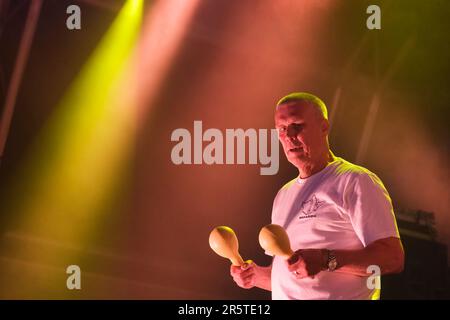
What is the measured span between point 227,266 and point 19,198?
45.2 inches

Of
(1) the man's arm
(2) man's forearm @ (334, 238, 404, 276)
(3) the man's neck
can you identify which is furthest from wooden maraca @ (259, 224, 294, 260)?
(3) the man's neck

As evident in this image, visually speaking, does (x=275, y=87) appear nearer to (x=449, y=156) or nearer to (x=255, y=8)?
(x=255, y=8)

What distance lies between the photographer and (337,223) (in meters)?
2.08

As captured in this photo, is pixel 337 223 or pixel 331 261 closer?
pixel 331 261

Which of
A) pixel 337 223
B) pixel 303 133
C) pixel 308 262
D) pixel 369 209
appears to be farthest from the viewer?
pixel 303 133

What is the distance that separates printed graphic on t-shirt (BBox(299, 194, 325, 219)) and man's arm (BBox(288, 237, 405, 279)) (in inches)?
9.1

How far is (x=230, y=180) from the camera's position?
279 cm

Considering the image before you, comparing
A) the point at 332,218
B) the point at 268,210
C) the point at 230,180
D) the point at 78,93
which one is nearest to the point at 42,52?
the point at 78,93

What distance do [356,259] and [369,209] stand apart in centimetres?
19

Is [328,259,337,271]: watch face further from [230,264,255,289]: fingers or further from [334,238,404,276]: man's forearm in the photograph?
[230,264,255,289]: fingers

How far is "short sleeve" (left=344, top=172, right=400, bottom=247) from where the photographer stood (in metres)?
1.95

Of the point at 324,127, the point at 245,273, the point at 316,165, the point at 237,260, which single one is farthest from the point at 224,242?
the point at 324,127

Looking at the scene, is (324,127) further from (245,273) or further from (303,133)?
(245,273)

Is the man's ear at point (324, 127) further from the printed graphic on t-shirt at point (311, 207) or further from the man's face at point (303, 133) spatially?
the printed graphic on t-shirt at point (311, 207)
